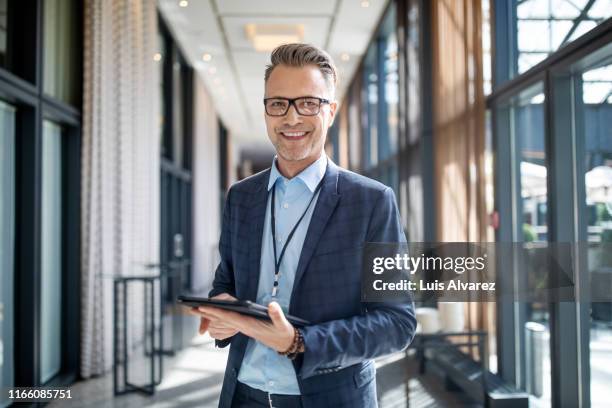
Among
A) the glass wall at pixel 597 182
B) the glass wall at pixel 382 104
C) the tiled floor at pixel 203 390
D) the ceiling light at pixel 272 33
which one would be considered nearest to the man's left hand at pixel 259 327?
the glass wall at pixel 597 182

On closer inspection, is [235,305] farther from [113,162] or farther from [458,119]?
[113,162]

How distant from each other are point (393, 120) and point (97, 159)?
409cm

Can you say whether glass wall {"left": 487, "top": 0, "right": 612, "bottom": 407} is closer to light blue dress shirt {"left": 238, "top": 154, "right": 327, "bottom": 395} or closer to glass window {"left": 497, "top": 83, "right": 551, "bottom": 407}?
glass window {"left": 497, "top": 83, "right": 551, "bottom": 407}

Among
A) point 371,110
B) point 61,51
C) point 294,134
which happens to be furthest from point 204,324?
point 371,110

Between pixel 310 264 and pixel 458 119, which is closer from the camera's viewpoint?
pixel 310 264

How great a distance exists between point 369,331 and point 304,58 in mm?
523

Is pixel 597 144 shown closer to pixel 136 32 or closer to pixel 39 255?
pixel 39 255

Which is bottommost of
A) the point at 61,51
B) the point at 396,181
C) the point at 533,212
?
the point at 533,212

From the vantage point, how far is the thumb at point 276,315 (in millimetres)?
944

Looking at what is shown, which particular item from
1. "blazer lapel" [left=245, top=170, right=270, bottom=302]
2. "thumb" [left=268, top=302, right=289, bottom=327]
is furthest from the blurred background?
"thumb" [left=268, top=302, right=289, bottom=327]

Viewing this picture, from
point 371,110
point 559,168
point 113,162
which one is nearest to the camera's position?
point 559,168

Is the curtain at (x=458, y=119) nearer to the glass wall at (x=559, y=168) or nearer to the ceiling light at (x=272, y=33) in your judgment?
the glass wall at (x=559, y=168)

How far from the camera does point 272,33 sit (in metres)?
7.56

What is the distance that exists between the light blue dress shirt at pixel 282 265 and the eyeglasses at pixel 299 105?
12 centimetres
